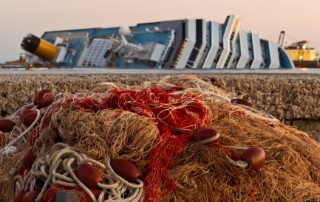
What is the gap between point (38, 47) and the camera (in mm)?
Answer: 30750

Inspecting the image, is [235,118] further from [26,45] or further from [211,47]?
[26,45]

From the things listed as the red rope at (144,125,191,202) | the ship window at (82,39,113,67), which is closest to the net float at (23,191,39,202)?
the red rope at (144,125,191,202)

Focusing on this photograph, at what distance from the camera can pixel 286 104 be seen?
3.96 meters

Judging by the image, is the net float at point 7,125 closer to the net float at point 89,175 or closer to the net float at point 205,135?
the net float at point 89,175

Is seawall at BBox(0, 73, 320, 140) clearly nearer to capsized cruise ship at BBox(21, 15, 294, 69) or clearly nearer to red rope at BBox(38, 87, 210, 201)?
red rope at BBox(38, 87, 210, 201)

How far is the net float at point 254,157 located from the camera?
1767mm

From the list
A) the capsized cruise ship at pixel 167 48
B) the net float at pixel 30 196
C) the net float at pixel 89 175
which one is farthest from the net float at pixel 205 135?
the capsized cruise ship at pixel 167 48

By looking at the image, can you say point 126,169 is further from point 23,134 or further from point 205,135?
point 23,134

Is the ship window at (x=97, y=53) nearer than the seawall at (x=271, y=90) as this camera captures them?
No

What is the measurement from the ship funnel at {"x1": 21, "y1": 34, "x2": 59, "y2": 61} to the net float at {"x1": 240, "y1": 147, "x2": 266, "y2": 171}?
2862 centimetres

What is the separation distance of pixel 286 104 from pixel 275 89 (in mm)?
154

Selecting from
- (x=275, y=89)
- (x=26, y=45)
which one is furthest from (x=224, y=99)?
(x=26, y=45)

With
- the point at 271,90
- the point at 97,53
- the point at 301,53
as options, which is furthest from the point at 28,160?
the point at 301,53

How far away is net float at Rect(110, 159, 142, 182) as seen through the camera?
173 cm
